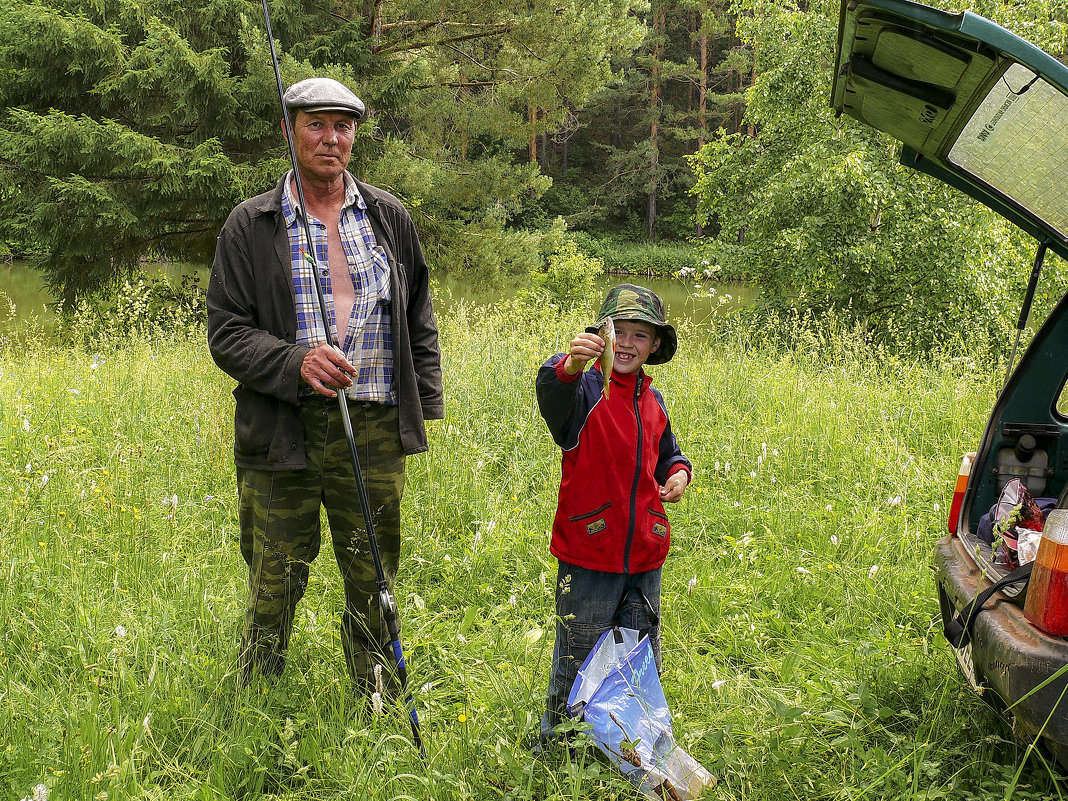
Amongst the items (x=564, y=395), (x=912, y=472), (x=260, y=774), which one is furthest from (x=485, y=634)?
(x=912, y=472)

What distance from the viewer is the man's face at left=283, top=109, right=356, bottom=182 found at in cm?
284

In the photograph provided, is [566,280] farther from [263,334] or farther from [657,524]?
[657,524]

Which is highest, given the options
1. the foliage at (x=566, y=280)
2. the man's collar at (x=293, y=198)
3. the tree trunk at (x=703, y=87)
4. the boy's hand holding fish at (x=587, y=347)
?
the man's collar at (x=293, y=198)

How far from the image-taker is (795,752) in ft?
8.95

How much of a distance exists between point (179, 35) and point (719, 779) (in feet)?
43.1

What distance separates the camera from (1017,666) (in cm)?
221

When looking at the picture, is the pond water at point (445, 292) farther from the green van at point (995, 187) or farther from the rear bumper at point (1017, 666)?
the rear bumper at point (1017, 666)

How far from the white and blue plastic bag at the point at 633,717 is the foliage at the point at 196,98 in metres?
10.9

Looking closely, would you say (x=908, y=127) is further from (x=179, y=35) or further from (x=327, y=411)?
(x=179, y=35)

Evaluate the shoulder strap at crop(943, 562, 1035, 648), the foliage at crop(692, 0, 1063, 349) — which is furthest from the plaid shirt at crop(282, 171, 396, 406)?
the foliage at crop(692, 0, 1063, 349)

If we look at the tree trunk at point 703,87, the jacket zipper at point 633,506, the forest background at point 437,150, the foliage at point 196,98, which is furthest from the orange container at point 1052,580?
the tree trunk at point 703,87

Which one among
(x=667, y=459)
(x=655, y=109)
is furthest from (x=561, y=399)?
(x=655, y=109)

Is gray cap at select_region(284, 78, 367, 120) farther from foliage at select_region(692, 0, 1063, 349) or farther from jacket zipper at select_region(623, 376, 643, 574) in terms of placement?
foliage at select_region(692, 0, 1063, 349)

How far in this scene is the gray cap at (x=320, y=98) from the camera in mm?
2793
